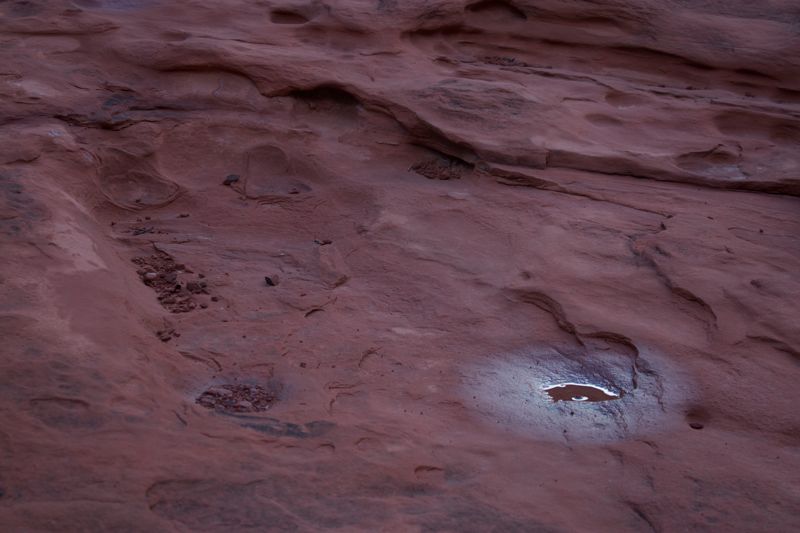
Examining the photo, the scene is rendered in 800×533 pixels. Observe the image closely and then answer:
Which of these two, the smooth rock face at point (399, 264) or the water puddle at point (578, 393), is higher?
the smooth rock face at point (399, 264)

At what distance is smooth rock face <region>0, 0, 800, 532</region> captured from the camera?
2.79 meters

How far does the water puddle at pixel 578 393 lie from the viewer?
3646mm

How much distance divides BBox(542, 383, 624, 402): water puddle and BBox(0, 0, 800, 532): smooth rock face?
4cm

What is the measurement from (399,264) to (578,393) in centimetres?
117

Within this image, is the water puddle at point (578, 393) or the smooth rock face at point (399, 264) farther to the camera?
the water puddle at point (578, 393)

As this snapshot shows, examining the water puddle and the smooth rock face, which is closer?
the smooth rock face

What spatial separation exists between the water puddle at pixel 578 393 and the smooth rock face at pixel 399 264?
1.6 inches

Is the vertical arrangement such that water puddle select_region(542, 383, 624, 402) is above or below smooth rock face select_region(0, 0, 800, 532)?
below

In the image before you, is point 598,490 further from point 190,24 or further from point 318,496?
point 190,24

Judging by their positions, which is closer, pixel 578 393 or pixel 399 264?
pixel 578 393

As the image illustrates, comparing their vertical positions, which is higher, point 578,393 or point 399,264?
point 399,264

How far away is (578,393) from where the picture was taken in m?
3.69

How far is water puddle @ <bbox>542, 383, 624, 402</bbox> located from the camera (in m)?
3.65

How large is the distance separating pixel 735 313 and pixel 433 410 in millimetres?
1653
